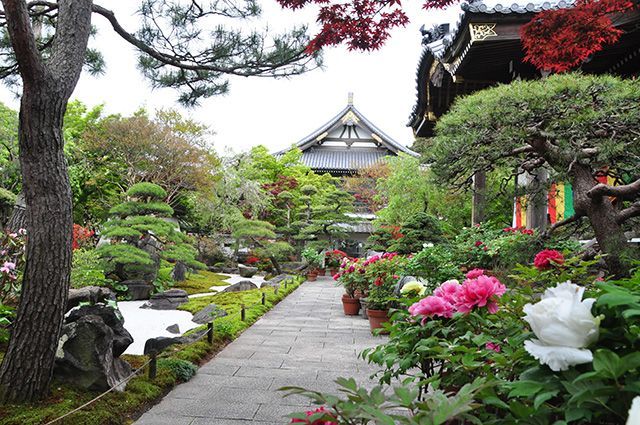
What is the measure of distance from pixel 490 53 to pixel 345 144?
876 inches

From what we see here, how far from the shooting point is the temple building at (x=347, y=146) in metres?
26.2

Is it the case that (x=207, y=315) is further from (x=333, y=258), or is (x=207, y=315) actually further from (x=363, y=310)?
(x=333, y=258)

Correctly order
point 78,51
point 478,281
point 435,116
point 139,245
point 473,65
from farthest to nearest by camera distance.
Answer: point 139,245 → point 435,116 → point 473,65 → point 78,51 → point 478,281

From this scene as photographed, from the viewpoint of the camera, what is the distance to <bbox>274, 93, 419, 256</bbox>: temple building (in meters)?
26.2

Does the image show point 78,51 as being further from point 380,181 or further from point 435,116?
point 380,181

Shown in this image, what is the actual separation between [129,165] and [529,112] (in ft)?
44.2

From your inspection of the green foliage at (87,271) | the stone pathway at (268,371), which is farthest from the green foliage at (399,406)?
the green foliage at (87,271)

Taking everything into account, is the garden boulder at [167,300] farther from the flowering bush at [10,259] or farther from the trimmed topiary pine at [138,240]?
the flowering bush at [10,259]

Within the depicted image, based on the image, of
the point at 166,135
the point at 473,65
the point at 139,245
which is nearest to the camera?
the point at 473,65

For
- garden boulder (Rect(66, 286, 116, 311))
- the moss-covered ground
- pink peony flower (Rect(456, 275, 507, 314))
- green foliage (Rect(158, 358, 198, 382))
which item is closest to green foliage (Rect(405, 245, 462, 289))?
the moss-covered ground

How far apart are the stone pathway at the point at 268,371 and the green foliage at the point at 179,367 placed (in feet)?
0.20

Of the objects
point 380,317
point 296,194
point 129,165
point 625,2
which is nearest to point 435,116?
point 380,317

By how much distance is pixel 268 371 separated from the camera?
14.6ft

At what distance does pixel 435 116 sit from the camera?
1046 centimetres
